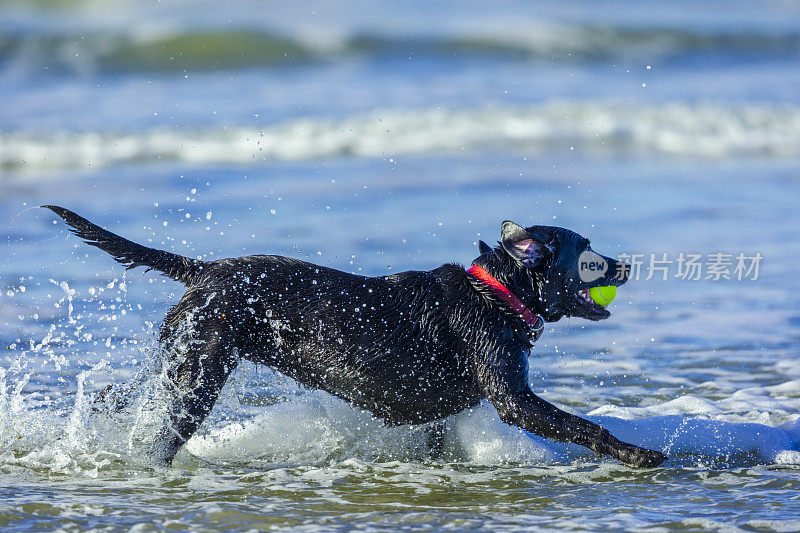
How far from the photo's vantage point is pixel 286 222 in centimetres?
947

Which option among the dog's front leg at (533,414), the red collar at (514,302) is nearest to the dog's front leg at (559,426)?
the dog's front leg at (533,414)

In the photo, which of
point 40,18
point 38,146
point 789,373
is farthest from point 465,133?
point 40,18

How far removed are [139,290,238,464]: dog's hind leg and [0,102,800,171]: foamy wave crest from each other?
8.40 metres

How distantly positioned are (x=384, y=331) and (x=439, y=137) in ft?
30.4

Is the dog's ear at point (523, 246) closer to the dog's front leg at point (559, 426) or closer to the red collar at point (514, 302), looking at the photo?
the red collar at point (514, 302)

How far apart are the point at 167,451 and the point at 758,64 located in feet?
55.7

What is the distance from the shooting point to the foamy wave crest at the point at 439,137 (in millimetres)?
12930

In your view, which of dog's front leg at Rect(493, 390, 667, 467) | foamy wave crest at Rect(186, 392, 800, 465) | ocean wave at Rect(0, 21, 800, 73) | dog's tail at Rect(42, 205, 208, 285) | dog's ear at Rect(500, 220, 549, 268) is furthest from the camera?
ocean wave at Rect(0, 21, 800, 73)

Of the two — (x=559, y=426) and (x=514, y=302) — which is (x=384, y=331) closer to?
(x=514, y=302)

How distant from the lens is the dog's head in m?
4.49

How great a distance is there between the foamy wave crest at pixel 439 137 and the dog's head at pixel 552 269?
8.41 meters

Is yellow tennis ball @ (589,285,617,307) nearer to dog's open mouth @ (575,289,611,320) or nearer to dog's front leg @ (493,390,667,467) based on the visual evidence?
dog's open mouth @ (575,289,611,320)

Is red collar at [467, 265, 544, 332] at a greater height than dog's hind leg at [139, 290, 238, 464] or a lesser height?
greater

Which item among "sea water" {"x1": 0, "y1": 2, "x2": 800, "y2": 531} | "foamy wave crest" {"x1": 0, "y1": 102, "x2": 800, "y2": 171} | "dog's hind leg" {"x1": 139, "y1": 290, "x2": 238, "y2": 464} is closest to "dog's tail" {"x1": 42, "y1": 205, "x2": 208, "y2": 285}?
"dog's hind leg" {"x1": 139, "y1": 290, "x2": 238, "y2": 464}
